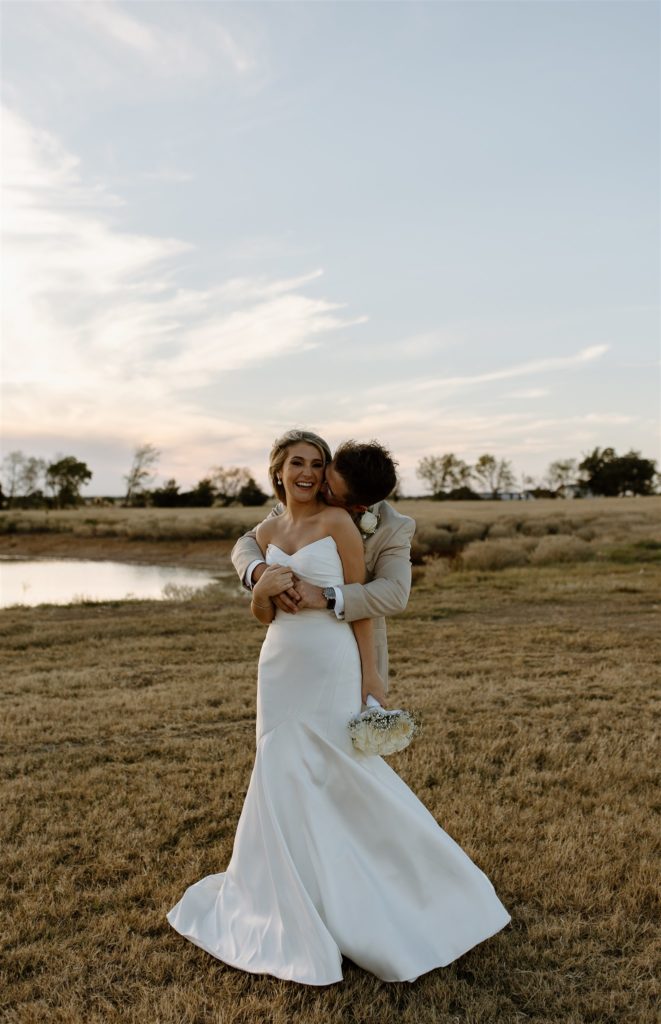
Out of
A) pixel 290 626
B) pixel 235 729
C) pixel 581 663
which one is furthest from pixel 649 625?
pixel 290 626

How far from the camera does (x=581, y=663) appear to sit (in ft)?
34.4

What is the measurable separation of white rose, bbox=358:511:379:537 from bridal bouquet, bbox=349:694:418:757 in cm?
84

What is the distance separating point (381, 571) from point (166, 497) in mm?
75821

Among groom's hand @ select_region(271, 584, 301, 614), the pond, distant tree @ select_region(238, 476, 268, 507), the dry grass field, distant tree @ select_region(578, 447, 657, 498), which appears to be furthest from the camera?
distant tree @ select_region(578, 447, 657, 498)

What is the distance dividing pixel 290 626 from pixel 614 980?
87.6 inches

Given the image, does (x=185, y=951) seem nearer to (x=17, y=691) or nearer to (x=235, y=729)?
(x=235, y=729)

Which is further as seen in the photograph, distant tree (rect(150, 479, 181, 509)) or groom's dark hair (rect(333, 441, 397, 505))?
distant tree (rect(150, 479, 181, 509))

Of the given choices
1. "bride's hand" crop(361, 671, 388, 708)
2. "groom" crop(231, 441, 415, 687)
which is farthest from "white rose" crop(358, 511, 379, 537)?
"bride's hand" crop(361, 671, 388, 708)

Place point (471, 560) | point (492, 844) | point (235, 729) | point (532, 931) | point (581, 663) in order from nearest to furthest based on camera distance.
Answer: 1. point (532, 931)
2. point (492, 844)
3. point (235, 729)
4. point (581, 663)
5. point (471, 560)

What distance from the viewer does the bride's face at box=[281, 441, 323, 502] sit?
12.5 feet

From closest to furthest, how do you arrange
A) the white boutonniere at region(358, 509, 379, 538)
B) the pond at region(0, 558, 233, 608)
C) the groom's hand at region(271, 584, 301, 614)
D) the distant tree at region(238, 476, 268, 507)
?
1. the groom's hand at region(271, 584, 301, 614)
2. the white boutonniere at region(358, 509, 379, 538)
3. the pond at region(0, 558, 233, 608)
4. the distant tree at region(238, 476, 268, 507)

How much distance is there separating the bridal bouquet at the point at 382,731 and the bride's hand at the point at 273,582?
0.70 meters

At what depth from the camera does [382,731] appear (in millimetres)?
3639

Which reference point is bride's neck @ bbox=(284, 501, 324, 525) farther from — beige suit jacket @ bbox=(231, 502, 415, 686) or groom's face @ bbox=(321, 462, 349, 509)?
beige suit jacket @ bbox=(231, 502, 415, 686)
